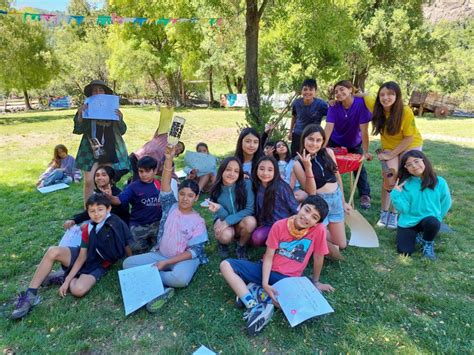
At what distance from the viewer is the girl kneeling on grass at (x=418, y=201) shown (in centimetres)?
315

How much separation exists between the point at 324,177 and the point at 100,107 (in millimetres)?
2589

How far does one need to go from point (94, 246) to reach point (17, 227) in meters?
1.98

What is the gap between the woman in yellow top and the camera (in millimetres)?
3436

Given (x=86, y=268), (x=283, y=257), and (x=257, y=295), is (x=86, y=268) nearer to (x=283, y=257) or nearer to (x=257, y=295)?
(x=257, y=295)

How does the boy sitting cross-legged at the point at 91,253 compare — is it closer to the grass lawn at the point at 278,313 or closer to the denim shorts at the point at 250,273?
the grass lawn at the point at 278,313

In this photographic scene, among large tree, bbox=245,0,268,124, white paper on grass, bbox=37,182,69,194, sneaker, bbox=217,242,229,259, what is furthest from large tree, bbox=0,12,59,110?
sneaker, bbox=217,242,229,259

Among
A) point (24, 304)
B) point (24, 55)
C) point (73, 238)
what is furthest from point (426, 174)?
point (24, 55)

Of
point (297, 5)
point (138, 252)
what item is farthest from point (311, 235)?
point (297, 5)

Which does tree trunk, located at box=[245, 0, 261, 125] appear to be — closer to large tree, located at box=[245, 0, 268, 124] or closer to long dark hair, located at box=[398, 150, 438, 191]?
large tree, located at box=[245, 0, 268, 124]

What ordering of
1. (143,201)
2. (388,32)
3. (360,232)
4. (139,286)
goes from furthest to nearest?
(388,32), (360,232), (143,201), (139,286)

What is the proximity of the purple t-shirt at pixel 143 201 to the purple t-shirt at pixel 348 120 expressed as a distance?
2.35 meters

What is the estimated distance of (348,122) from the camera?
4.06 m

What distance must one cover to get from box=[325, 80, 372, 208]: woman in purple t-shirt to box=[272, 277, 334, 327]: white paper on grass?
194 cm

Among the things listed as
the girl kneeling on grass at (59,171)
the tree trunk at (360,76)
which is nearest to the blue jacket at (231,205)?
the girl kneeling on grass at (59,171)
